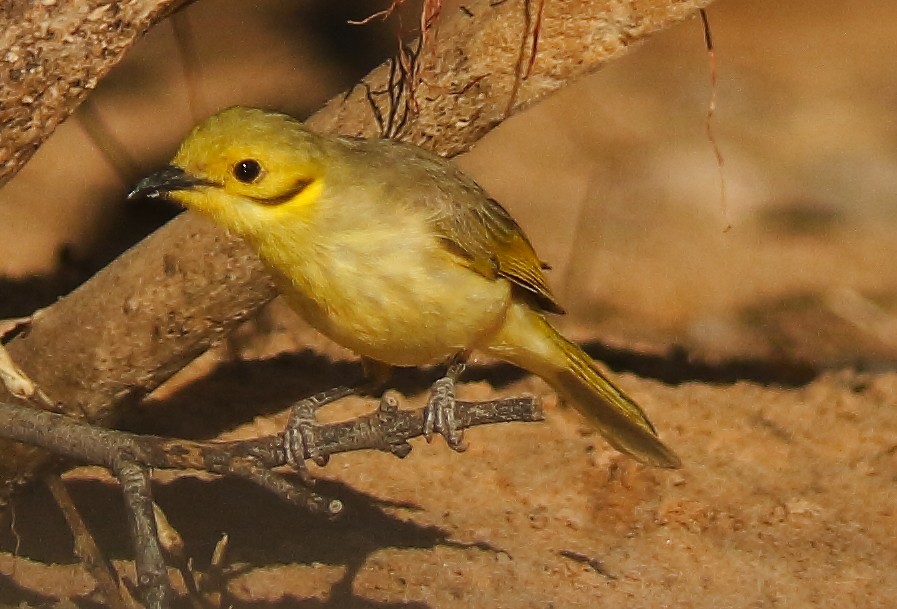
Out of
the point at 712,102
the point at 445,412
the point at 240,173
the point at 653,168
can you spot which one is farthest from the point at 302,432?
the point at 653,168

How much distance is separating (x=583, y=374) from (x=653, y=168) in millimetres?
2628

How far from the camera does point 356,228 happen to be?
2.93 meters

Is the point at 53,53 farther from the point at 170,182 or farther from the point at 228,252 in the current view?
the point at 228,252

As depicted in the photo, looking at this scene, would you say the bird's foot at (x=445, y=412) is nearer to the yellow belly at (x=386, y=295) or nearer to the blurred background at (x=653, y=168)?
the yellow belly at (x=386, y=295)

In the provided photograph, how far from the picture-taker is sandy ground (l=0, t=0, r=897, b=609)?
380cm

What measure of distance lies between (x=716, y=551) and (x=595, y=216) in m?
2.29

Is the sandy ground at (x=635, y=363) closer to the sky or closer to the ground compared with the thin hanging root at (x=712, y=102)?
closer to the ground

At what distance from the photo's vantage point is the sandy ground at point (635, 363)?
150 inches

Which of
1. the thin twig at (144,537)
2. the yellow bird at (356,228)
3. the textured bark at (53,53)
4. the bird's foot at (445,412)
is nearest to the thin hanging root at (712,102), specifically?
the yellow bird at (356,228)

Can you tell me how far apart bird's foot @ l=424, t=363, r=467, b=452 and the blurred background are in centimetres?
205

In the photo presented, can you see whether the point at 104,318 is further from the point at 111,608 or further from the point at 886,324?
the point at 886,324

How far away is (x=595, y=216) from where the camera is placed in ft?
19.2

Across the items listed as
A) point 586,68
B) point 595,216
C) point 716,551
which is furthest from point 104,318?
point 595,216

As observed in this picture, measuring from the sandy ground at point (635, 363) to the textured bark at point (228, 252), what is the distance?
0.49 m
